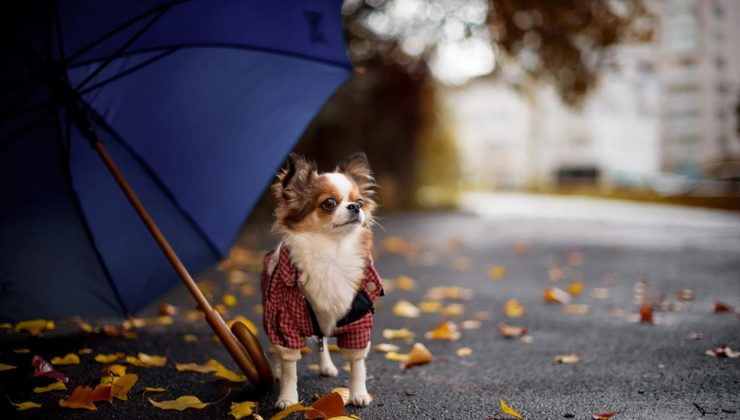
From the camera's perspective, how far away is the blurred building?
641 inches

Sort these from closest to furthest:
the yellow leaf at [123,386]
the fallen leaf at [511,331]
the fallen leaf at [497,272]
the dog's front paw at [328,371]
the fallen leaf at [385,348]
Result: the yellow leaf at [123,386]
the dog's front paw at [328,371]
the fallen leaf at [385,348]
the fallen leaf at [511,331]
the fallen leaf at [497,272]

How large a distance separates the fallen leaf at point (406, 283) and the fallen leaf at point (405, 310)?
873mm

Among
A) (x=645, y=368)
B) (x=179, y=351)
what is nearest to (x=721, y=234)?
(x=645, y=368)

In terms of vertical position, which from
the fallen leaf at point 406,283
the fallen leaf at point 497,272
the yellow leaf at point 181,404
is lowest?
the yellow leaf at point 181,404

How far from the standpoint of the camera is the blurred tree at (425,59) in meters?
11.8

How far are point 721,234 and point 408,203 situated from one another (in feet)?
27.8

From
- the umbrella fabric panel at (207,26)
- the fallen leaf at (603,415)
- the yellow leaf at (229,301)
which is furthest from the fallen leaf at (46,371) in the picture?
the fallen leaf at (603,415)

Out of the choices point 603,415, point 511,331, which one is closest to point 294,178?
point 603,415

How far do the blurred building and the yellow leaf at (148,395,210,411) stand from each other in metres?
12.7

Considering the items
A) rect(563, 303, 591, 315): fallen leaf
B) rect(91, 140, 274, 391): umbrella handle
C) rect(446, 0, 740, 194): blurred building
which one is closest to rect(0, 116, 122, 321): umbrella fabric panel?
rect(91, 140, 274, 391): umbrella handle

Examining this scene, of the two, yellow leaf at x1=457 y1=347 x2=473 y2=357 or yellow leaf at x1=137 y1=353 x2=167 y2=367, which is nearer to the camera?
yellow leaf at x1=137 y1=353 x2=167 y2=367

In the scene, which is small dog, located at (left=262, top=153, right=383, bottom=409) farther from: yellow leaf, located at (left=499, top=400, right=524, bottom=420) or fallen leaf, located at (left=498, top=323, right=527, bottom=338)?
fallen leaf, located at (left=498, top=323, right=527, bottom=338)

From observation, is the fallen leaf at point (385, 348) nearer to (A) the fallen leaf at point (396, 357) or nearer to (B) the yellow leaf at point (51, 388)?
(A) the fallen leaf at point (396, 357)

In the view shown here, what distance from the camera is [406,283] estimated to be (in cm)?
580
